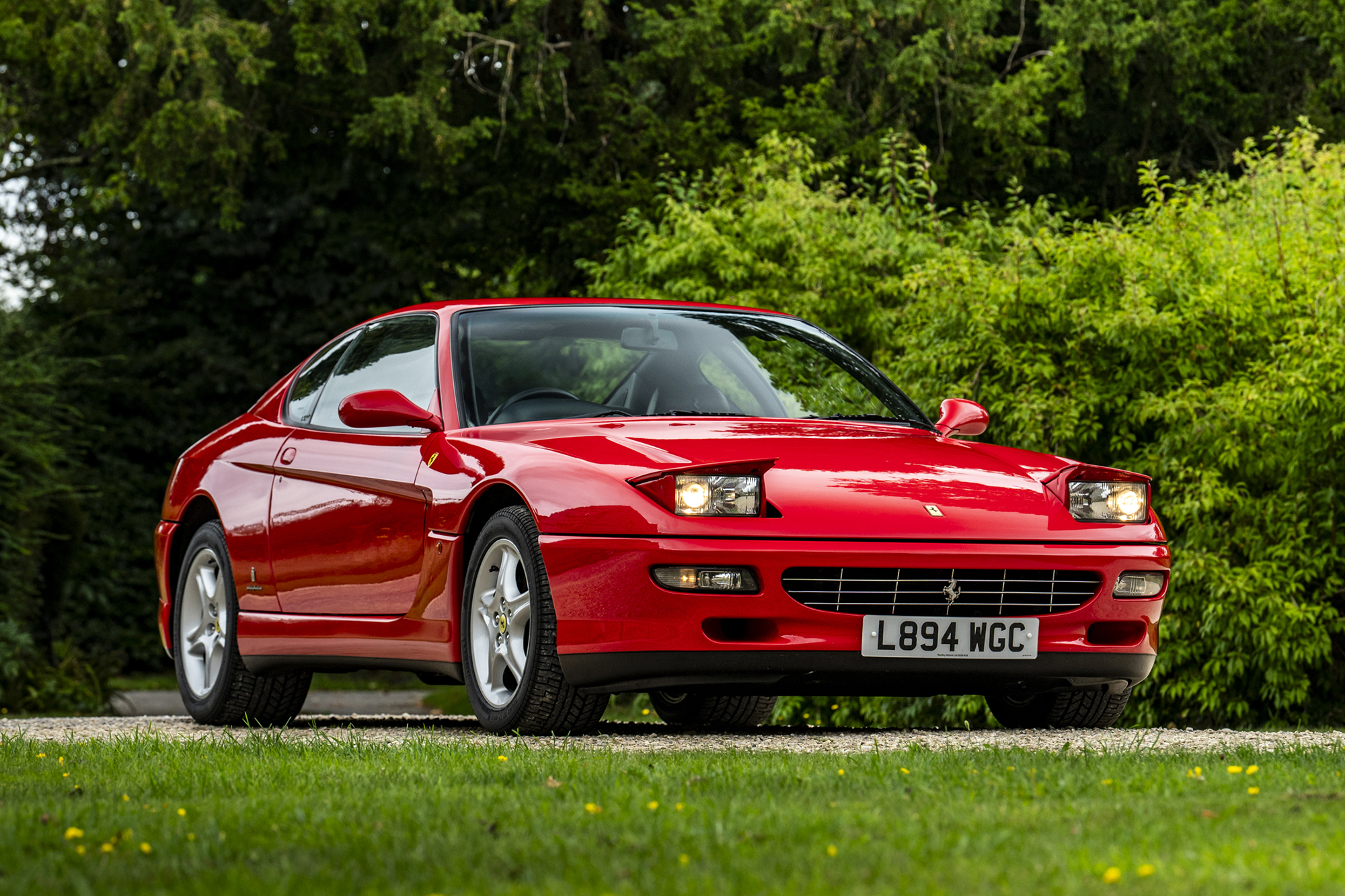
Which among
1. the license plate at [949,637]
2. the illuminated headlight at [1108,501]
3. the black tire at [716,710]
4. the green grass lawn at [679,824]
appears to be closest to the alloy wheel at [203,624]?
the black tire at [716,710]

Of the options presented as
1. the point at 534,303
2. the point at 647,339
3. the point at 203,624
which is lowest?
the point at 203,624

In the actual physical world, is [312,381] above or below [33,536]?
Result: above

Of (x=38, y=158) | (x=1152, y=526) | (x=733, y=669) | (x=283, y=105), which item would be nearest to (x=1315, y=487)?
(x=1152, y=526)

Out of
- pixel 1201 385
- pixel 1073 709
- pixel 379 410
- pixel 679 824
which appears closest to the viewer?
pixel 679 824

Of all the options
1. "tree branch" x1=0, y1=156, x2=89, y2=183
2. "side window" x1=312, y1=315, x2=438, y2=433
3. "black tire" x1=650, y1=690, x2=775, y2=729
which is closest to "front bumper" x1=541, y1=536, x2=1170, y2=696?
"side window" x1=312, y1=315, x2=438, y2=433

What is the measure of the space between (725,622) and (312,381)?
299 centimetres

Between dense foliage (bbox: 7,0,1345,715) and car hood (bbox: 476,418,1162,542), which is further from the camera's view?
dense foliage (bbox: 7,0,1345,715)

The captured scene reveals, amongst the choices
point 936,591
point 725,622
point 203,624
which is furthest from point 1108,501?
point 203,624

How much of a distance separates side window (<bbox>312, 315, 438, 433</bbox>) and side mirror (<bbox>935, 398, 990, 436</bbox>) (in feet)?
6.43

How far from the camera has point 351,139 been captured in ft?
65.2

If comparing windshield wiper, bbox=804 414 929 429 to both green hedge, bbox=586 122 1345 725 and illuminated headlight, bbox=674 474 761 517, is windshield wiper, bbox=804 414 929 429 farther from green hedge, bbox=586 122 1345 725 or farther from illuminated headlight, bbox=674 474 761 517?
green hedge, bbox=586 122 1345 725

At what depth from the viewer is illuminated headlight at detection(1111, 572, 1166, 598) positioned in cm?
625

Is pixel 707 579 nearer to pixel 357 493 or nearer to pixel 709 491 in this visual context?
pixel 709 491

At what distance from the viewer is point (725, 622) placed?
5.82m
